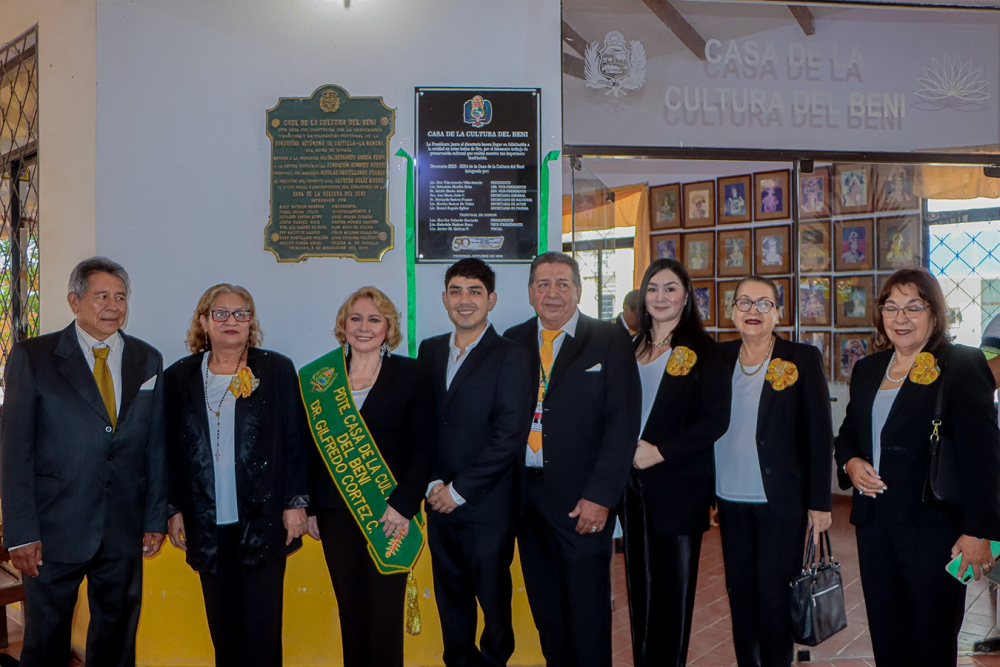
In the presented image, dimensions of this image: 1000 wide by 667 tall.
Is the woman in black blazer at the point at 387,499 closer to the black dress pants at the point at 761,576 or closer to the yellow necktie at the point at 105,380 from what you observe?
the yellow necktie at the point at 105,380

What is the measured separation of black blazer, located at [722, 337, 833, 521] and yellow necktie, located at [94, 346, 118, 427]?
2300 mm

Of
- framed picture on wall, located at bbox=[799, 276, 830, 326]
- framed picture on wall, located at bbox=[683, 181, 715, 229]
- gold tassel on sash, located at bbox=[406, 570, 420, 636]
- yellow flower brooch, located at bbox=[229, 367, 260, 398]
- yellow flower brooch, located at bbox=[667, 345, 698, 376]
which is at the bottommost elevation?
gold tassel on sash, located at bbox=[406, 570, 420, 636]

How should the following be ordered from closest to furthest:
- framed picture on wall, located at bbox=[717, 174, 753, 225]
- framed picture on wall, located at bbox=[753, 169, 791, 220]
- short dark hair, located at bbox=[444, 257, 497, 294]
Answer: short dark hair, located at bbox=[444, 257, 497, 294], framed picture on wall, located at bbox=[753, 169, 791, 220], framed picture on wall, located at bbox=[717, 174, 753, 225]

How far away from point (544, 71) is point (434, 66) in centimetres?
51

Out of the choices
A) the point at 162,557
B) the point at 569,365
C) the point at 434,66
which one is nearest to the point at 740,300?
the point at 569,365

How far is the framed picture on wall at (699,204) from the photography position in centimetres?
695

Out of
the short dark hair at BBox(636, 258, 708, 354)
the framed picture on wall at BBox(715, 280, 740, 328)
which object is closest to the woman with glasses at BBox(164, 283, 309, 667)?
the short dark hair at BBox(636, 258, 708, 354)

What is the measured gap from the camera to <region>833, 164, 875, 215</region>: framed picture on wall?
5.07 m

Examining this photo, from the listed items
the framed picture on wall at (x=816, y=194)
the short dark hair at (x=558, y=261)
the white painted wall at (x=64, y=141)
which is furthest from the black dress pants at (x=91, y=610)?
the framed picture on wall at (x=816, y=194)

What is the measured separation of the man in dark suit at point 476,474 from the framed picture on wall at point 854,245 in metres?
3.59

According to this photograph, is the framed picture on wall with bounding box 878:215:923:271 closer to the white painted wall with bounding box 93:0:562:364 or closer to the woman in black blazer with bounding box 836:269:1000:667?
the woman in black blazer with bounding box 836:269:1000:667

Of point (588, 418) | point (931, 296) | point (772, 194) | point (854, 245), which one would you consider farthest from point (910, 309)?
point (772, 194)

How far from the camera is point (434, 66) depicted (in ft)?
11.1

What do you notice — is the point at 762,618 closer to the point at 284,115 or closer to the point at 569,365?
the point at 569,365
